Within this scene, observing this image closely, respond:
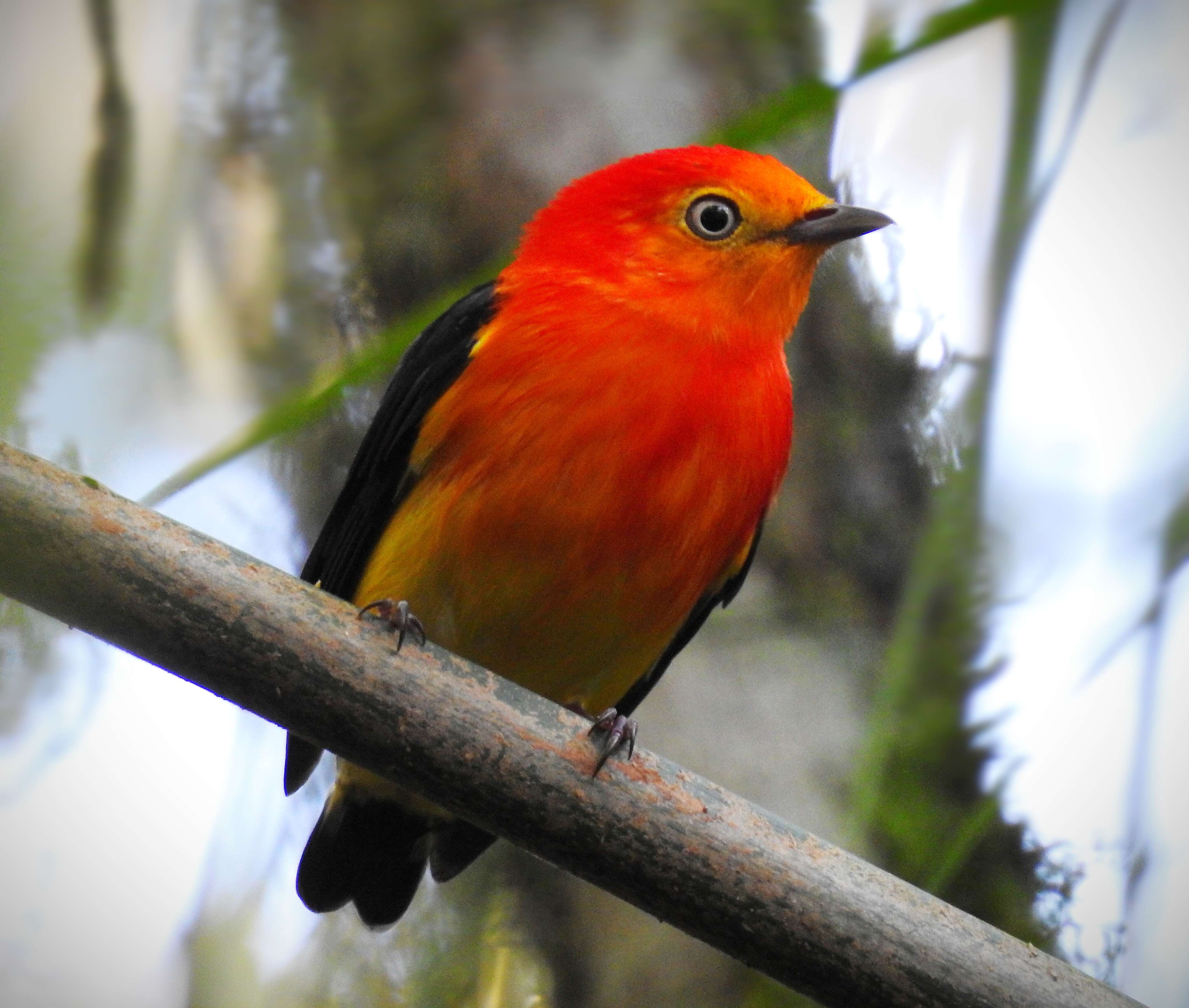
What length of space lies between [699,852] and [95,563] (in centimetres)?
101

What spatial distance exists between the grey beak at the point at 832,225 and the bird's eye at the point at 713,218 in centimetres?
12

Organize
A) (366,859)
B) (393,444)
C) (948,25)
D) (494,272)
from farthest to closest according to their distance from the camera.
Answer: (494,272) < (366,859) < (948,25) < (393,444)

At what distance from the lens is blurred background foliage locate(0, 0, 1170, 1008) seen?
2.97m

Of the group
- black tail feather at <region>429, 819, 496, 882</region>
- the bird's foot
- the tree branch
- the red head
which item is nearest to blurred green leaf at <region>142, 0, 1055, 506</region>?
the red head

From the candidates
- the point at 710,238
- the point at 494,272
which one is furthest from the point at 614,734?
the point at 494,272

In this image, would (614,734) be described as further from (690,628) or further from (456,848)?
(456,848)

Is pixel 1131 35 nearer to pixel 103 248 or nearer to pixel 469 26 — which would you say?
pixel 469 26

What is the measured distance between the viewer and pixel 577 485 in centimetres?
238

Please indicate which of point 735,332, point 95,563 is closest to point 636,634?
point 735,332

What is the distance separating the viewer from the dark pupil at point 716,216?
277 cm

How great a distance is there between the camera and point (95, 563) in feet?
5.29

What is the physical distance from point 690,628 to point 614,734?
3.83ft

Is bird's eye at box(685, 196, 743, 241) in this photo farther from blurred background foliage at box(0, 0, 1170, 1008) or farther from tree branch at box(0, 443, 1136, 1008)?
tree branch at box(0, 443, 1136, 1008)

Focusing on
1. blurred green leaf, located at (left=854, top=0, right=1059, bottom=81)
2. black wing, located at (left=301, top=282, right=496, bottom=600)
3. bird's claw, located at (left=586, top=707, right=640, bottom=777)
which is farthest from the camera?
blurred green leaf, located at (left=854, top=0, right=1059, bottom=81)
